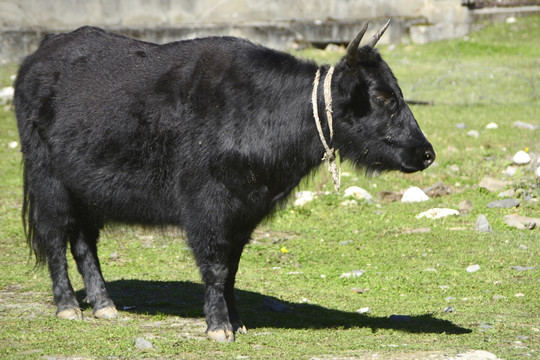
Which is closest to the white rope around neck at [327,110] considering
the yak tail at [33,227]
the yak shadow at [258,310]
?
the yak shadow at [258,310]

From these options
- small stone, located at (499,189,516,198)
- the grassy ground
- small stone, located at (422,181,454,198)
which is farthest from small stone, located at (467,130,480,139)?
small stone, located at (499,189,516,198)

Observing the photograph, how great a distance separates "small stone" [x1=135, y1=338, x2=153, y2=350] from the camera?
470 cm

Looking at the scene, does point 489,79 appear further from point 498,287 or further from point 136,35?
point 498,287

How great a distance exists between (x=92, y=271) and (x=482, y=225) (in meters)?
3.98

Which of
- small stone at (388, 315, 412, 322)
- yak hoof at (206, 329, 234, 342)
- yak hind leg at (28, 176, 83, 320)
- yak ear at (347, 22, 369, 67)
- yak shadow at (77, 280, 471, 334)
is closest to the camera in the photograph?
yak ear at (347, 22, 369, 67)

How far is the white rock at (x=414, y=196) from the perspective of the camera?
8.93 meters

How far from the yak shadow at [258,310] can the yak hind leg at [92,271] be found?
0.27 m

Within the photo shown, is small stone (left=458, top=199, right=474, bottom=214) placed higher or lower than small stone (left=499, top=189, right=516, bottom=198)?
lower

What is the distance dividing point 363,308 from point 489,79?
9222 mm

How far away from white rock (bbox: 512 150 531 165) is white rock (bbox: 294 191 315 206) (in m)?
2.55

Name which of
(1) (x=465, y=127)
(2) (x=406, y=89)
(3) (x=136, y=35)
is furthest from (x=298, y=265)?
(3) (x=136, y=35)

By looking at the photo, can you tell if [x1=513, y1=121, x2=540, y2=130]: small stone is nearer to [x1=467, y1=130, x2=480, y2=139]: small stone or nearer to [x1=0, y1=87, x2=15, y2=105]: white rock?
[x1=467, y1=130, x2=480, y2=139]: small stone

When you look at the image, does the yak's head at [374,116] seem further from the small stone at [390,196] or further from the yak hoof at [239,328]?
the small stone at [390,196]

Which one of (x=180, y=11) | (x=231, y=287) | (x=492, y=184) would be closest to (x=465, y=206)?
(x=492, y=184)
